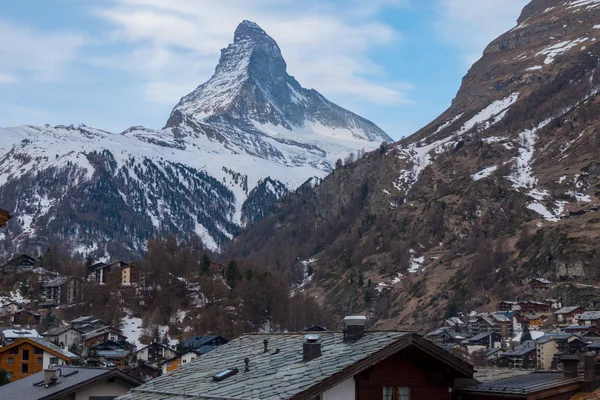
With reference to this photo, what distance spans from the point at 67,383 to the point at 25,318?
130m

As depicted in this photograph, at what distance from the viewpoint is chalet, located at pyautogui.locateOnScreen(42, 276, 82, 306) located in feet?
585

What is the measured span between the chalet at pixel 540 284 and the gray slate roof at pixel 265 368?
16784 cm

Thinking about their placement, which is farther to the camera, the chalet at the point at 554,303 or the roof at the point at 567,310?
the chalet at the point at 554,303

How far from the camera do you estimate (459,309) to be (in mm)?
194875

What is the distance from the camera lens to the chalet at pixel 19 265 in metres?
190

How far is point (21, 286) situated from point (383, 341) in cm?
16673

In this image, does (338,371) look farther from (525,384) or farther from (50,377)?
(50,377)

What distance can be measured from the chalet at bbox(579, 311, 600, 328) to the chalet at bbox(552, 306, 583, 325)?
9.82 feet

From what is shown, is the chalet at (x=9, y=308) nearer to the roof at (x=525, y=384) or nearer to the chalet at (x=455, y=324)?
the chalet at (x=455, y=324)

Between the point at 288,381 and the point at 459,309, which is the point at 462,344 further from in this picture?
the point at 288,381

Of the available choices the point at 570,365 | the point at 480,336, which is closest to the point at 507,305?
the point at 480,336

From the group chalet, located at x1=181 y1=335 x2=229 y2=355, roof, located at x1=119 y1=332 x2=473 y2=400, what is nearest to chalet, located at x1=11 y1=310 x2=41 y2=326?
chalet, located at x1=181 y1=335 x2=229 y2=355

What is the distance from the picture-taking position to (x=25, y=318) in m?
160

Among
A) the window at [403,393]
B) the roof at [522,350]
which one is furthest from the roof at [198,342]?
the window at [403,393]
